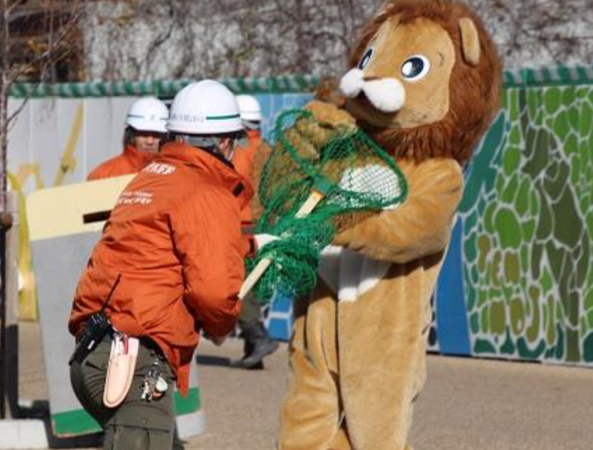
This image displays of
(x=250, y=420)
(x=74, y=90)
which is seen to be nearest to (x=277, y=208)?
(x=250, y=420)

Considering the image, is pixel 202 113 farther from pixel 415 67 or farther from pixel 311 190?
pixel 415 67

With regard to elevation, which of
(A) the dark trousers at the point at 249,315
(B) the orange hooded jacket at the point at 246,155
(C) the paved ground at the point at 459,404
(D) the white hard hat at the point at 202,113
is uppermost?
(D) the white hard hat at the point at 202,113

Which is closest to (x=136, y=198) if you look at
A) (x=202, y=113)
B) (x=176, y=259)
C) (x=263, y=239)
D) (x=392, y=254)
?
(x=176, y=259)

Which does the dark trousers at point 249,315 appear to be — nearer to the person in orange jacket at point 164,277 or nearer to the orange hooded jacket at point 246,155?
the orange hooded jacket at point 246,155

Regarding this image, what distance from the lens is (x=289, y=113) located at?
6.66 meters

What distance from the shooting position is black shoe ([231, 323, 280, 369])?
37.8ft

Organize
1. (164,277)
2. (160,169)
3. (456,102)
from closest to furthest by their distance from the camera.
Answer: (164,277) < (160,169) < (456,102)

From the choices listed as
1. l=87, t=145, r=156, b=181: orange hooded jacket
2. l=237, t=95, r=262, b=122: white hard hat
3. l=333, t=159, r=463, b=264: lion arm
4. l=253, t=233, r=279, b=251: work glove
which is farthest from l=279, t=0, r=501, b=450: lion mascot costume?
l=237, t=95, r=262, b=122: white hard hat

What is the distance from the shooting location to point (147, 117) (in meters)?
9.35

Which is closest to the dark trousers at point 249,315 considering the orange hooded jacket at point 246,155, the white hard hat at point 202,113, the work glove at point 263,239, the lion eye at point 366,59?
the orange hooded jacket at point 246,155

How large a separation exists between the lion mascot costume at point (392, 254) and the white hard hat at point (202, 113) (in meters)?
0.72

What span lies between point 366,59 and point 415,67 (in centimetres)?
27

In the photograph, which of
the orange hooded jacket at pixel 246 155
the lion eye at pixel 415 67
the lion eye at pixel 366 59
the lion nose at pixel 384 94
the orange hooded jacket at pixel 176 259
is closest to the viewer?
the orange hooded jacket at pixel 176 259

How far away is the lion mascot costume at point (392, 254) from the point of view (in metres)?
6.32
